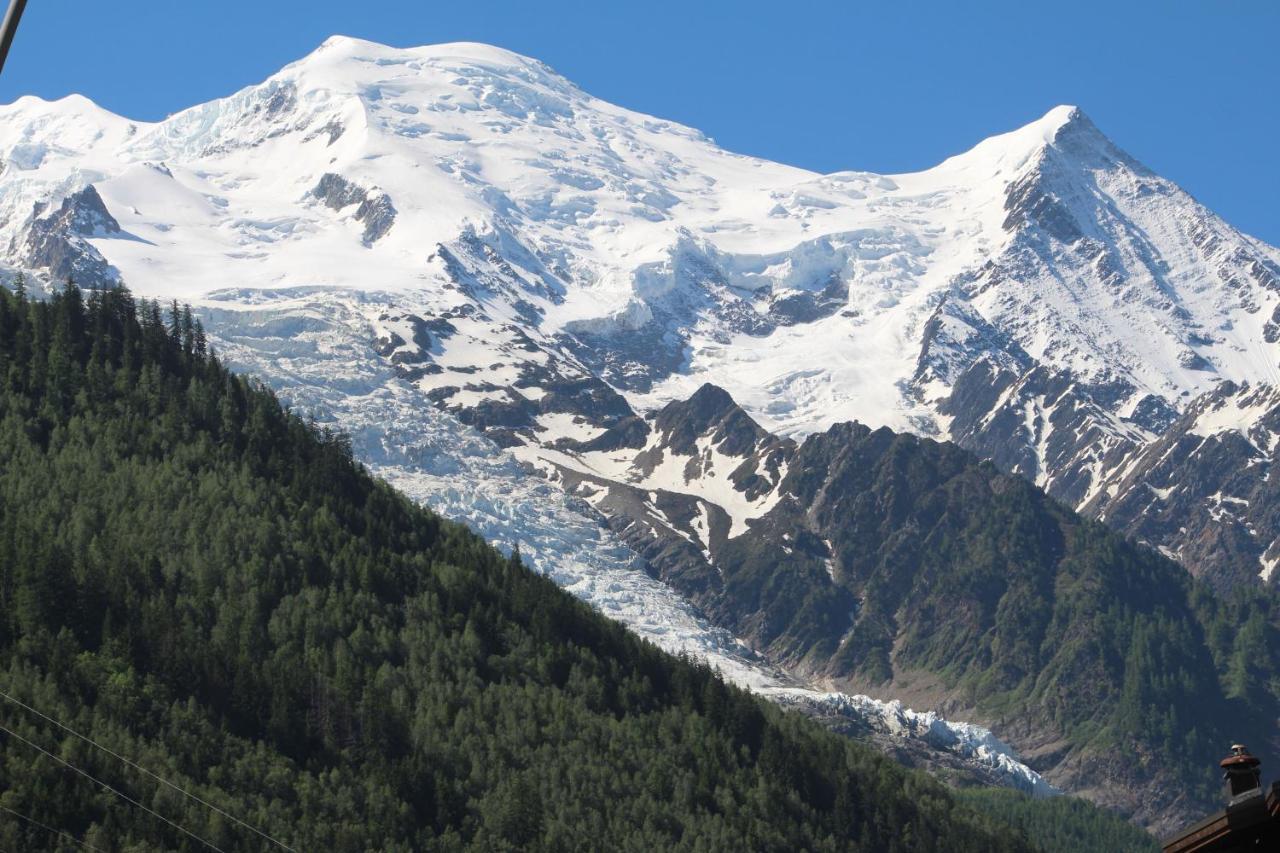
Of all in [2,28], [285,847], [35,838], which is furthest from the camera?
[285,847]

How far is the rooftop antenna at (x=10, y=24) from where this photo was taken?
50250 mm

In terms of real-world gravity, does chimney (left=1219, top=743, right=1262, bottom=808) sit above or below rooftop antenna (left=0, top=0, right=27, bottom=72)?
below

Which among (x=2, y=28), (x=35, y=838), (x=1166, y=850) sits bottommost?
(x=35, y=838)

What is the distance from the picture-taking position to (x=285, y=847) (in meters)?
197

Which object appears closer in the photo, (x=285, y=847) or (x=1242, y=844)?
(x=1242, y=844)

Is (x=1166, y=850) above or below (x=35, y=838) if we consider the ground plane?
above

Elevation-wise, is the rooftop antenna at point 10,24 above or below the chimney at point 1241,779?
above

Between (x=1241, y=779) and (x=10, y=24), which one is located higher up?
(x=10, y=24)

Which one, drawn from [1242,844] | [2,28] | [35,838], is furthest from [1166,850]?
[35,838]

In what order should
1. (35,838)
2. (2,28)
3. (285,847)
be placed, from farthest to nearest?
(285,847) < (35,838) < (2,28)

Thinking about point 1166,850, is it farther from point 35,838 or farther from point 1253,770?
point 35,838

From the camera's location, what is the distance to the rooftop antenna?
5025cm

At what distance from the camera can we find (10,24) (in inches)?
1991

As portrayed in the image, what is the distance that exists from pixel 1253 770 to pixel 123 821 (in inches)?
5951
